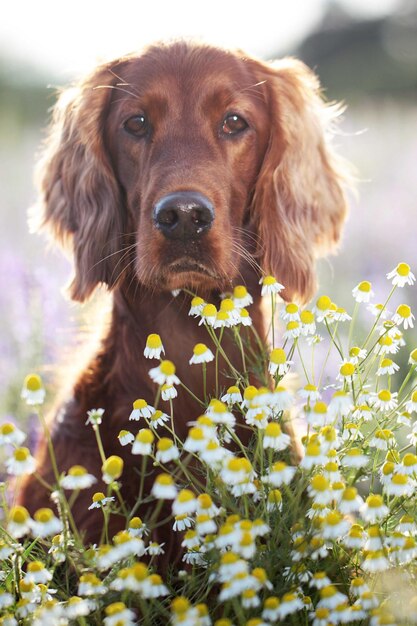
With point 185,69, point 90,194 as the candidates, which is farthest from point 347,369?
point 90,194

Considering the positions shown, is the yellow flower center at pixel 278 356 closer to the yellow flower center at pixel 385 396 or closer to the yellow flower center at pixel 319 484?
the yellow flower center at pixel 385 396

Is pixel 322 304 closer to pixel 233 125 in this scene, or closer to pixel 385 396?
pixel 385 396

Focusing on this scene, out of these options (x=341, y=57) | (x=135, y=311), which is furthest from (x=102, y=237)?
(x=341, y=57)

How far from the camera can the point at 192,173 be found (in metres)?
2.39

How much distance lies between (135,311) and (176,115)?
639mm

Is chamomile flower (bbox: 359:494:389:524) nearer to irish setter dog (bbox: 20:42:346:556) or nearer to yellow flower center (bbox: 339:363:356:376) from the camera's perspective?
yellow flower center (bbox: 339:363:356:376)

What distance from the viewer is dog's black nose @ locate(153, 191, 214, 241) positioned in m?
2.28

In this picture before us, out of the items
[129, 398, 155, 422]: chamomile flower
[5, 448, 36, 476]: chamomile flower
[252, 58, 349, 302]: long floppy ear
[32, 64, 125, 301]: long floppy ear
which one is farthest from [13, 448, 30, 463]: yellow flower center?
[252, 58, 349, 302]: long floppy ear

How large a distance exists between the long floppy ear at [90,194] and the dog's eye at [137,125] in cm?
17

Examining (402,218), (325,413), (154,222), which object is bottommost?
(402,218)

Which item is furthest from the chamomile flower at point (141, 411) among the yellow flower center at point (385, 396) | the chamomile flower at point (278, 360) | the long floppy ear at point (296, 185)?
the long floppy ear at point (296, 185)

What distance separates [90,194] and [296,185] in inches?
29.0

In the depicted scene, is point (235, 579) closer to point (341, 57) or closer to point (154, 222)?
point (154, 222)

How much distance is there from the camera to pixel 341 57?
53.8ft
